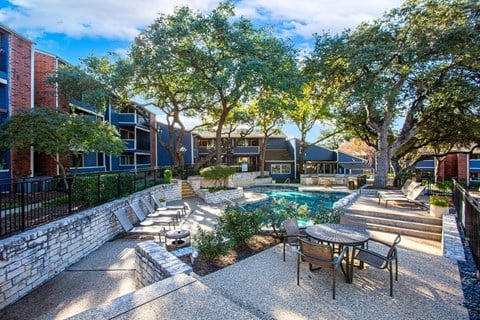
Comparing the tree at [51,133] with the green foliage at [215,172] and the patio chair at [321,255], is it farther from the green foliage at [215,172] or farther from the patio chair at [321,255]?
the patio chair at [321,255]

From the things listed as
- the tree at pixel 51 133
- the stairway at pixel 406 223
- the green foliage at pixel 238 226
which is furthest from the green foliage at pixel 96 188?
the stairway at pixel 406 223

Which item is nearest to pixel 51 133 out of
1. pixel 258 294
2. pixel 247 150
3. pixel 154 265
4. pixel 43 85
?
pixel 43 85

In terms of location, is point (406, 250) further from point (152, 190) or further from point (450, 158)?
point (450, 158)

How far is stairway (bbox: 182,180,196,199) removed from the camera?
16.1 metres

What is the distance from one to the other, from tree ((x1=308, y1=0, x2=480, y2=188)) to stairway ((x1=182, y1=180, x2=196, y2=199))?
37.6 ft

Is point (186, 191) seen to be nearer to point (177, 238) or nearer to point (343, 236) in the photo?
point (177, 238)

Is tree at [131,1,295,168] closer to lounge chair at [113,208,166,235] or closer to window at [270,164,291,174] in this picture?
lounge chair at [113,208,166,235]

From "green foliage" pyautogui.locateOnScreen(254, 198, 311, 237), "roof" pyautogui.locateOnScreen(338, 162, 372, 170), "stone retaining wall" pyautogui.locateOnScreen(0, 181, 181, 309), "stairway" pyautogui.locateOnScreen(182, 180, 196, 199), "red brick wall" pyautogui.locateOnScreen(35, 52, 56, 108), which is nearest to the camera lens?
"stone retaining wall" pyautogui.locateOnScreen(0, 181, 181, 309)

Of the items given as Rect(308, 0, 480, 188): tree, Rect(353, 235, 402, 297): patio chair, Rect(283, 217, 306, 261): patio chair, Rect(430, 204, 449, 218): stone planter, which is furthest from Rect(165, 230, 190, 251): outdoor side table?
Rect(308, 0, 480, 188): tree

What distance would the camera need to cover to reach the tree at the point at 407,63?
10.9m

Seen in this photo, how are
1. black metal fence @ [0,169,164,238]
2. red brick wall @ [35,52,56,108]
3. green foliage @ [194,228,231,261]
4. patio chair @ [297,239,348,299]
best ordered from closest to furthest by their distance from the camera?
1. patio chair @ [297,239,348,299]
2. green foliage @ [194,228,231,261]
3. black metal fence @ [0,169,164,238]
4. red brick wall @ [35,52,56,108]

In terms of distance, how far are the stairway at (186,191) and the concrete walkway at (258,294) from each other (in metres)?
10.5

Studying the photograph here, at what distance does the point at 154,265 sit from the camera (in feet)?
13.2

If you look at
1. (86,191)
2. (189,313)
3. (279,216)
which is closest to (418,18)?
(279,216)
